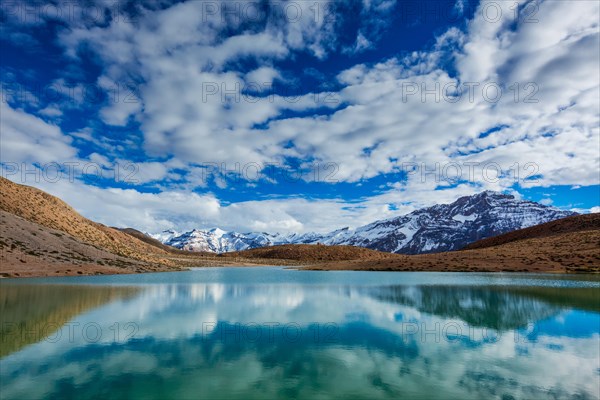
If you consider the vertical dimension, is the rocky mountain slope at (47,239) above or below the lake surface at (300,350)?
above

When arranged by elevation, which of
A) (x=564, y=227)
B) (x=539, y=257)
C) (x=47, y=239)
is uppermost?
(x=564, y=227)

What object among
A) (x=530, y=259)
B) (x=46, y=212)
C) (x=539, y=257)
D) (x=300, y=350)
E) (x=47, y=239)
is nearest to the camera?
(x=300, y=350)

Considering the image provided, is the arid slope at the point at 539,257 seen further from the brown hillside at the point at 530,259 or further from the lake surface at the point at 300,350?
the lake surface at the point at 300,350

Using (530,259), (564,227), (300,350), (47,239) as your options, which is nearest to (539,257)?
(530,259)

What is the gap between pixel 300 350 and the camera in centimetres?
1975

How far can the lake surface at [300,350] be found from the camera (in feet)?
46.4

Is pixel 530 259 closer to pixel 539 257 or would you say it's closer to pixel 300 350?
pixel 539 257

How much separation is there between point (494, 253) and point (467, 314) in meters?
91.1

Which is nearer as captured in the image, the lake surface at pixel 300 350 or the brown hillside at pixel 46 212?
the lake surface at pixel 300 350

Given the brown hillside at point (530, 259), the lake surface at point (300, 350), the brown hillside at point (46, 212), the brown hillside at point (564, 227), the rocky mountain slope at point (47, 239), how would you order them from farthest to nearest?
the brown hillside at point (564, 227)
the brown hillside at point (46, 212)
the brown hillside at point (530, 259)
the rocky mountain slope at point (47, 239)
the lake surface at point (300, 350)

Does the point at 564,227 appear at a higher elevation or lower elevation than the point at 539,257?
higher

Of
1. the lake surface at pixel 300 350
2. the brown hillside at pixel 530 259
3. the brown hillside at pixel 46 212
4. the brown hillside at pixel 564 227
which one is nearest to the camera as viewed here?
the lake surface at pixel 300 350

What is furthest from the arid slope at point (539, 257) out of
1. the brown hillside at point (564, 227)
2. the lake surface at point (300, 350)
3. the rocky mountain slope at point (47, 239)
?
the rocky mountain slope at point (47, 239)

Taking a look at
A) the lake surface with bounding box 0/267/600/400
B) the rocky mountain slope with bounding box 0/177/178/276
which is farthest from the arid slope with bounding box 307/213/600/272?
the rocky mountain slope with bounding box 0/177/178/276
